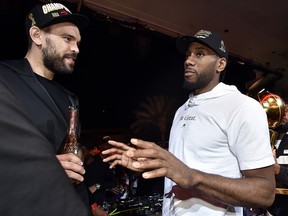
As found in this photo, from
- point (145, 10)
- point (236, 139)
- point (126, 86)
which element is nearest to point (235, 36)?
point (145, 10)

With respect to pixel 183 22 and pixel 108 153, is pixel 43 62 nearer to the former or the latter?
pixel 108 153

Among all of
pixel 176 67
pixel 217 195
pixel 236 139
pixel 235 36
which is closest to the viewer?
pixel 217 195

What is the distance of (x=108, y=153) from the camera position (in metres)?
1.26

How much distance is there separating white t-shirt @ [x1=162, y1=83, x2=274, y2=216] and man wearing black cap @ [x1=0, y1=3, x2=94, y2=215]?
0.65m

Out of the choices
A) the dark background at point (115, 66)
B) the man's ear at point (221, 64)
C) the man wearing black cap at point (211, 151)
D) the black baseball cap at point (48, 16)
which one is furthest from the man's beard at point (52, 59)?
the dark background at point (115, 66)

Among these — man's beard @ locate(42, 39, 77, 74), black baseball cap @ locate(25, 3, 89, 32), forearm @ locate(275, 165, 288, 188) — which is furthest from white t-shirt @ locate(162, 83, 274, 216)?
forearm @ locate(275, 165, 288, 188)

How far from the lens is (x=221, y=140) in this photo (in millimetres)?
1496

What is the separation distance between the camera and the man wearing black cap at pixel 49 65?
1.41 m

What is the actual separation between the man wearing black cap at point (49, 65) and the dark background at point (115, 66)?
167 centimetres

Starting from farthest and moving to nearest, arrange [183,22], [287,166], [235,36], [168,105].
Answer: [168,105] < [235,36] < [183,22] < [287,166]

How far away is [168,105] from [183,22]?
3044mm

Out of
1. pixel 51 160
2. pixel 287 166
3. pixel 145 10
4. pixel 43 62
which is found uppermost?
pixel 145 10

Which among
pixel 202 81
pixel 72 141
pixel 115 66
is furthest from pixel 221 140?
pixel 115 66

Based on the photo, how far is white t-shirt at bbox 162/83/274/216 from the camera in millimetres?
1359
